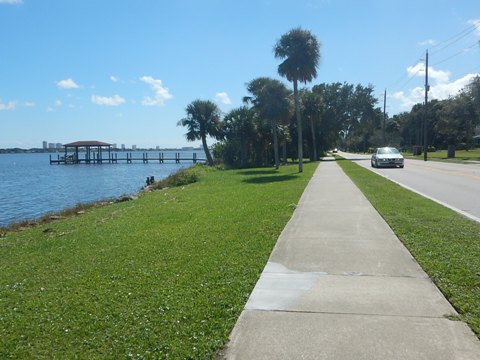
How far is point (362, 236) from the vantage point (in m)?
8.39

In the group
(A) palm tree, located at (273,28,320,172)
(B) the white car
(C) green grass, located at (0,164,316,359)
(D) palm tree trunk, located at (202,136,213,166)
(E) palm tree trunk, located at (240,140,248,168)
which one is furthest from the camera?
(D) palm tree trunk, located at (202,136,213,166)

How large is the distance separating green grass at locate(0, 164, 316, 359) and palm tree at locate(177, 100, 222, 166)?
167 feet

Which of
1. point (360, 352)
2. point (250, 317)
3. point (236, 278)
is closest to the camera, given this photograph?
point (360, 352)

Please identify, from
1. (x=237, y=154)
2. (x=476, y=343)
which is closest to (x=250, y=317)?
(x=476, y=343)

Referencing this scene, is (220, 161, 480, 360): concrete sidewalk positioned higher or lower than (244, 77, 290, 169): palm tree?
lower

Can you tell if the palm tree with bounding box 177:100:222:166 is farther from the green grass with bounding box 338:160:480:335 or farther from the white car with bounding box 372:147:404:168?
the green grass with bounding box 338:160:480:335

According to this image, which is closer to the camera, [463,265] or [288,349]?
[288,349]

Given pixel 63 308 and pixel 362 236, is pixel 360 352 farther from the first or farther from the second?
pixel 362 236

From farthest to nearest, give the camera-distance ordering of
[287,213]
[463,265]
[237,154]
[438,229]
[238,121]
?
[237,154], [238,121], [287,213], [438,229], [463,265]

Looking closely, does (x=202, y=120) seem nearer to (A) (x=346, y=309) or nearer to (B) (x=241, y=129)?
(B) (x=241, y=129)

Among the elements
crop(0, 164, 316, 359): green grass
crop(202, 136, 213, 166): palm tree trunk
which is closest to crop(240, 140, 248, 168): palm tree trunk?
crop(202, 136, 213, 166): palm tree trunk

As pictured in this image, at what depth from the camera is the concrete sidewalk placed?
3.82 metres

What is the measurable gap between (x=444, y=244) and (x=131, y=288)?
17.2 ft

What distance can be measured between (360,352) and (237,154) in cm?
5037
